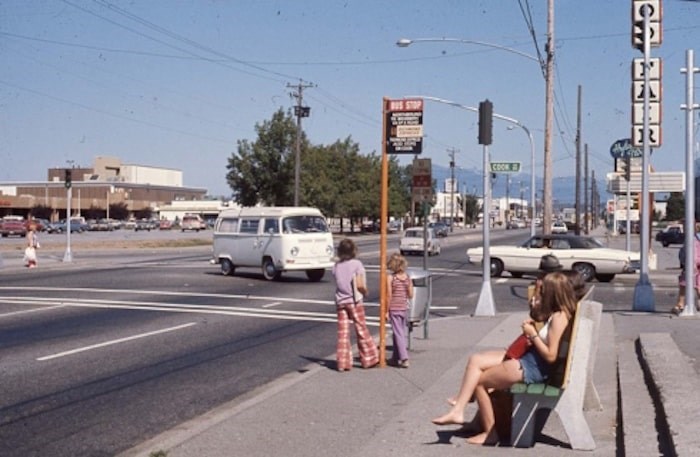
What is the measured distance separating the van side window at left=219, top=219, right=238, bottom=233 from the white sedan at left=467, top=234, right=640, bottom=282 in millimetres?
8194

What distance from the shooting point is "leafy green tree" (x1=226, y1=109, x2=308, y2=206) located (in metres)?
81.9

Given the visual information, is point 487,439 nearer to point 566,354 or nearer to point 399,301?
point 566,354

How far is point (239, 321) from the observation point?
62.1ft

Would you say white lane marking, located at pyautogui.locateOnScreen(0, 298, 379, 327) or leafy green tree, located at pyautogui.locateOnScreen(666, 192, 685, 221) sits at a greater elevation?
leafy green tree, located at pyautogui.locateOnScreen(666, 192, 685, 221)

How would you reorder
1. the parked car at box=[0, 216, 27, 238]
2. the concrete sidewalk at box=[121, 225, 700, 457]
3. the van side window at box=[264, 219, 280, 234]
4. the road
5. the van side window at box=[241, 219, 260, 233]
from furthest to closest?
the parked car at box=[0, 216, 27, 238]
the van side window at box=[241, 219, 260, 233]
the van side window at box=[264, 219, 280, 234]
the road
the concrete sidewalk at box=[121, 225, 700, 457]

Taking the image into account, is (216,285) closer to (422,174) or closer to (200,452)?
(422,174)

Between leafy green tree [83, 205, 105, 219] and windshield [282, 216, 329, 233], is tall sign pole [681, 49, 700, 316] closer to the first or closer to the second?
windshield [282, 216, 329, 233]

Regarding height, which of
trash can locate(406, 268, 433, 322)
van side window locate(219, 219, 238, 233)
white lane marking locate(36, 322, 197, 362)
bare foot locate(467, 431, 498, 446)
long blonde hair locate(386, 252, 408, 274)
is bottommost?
white lane marking locate(36, 322, 197, 362)

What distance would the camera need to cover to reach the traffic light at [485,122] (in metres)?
18.5

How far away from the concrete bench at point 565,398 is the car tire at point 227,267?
1003 inches

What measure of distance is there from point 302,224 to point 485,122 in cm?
1287

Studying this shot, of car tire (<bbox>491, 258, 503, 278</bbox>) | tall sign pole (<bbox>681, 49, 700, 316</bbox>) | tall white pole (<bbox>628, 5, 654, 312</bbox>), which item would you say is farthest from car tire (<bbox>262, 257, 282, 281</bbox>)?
tall sign pole (<bbox>681, 49, 700, 316</bbox>)

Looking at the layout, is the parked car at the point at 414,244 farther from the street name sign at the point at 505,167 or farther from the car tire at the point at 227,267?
the street name sign at the point at 505,167

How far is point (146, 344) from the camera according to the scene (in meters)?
15.5
